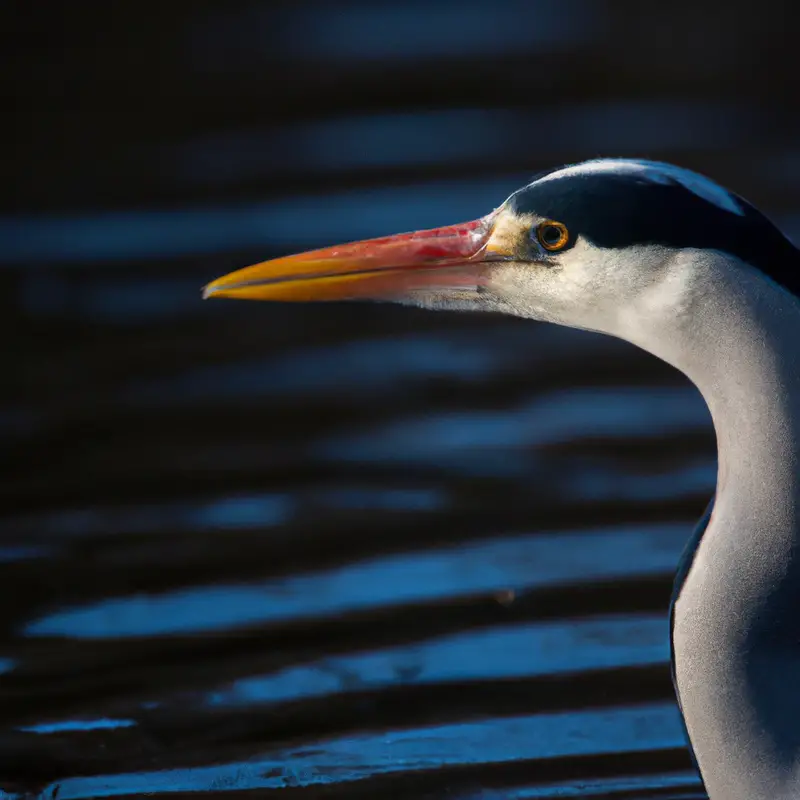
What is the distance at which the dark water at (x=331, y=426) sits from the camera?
12.9 feet

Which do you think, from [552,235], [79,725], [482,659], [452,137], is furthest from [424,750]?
[452,137]

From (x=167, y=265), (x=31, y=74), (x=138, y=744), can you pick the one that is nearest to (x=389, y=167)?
(x=167, y=265)

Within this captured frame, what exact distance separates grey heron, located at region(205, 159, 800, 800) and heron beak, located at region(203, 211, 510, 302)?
0.82 feet

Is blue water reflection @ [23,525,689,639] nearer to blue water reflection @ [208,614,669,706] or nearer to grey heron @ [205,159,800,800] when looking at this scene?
blue water reflection @ [208,614,669,706]

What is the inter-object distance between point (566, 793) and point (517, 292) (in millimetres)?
1105

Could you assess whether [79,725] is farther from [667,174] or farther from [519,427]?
[667,174]

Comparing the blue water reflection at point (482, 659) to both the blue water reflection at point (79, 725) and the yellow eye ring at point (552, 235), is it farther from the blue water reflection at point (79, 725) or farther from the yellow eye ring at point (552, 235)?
the yellow eye ring at point (552, 235)

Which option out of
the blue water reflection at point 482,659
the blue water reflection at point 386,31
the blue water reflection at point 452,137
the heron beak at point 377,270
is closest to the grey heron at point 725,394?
the heron beak at point 377,270

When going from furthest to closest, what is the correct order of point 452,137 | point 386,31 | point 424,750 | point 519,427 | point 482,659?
1. point 386,31
2. point 452,137
3. point 519,427
4. point 482,659
5. point 424,750

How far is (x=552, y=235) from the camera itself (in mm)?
3219

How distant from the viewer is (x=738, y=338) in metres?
2.91

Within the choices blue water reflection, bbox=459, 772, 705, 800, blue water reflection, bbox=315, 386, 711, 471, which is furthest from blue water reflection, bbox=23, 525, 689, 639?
blue water reflection, bbox=459, 772, 705, 800

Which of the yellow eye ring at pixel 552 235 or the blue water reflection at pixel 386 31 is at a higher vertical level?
the yellow eye ring at pixel 552 235

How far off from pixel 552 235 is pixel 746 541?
2.22 feet
